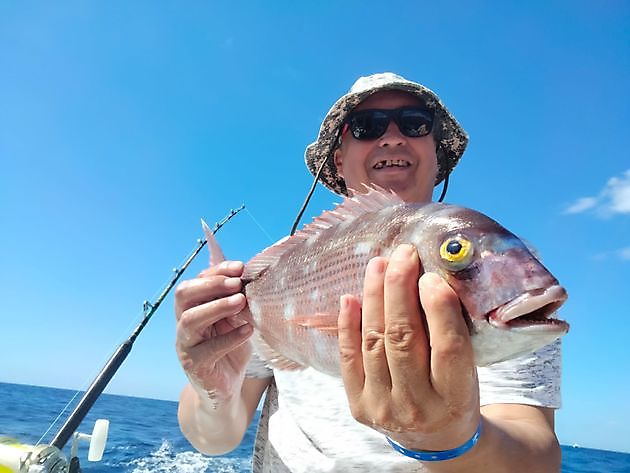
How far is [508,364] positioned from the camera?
260 centimetres

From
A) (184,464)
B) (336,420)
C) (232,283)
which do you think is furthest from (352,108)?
(184,464)

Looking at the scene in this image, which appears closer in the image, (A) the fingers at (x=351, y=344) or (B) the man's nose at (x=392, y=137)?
(A) the fingers at (x=351, y=344)

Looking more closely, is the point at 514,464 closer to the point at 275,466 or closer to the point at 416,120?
the point at 275,466

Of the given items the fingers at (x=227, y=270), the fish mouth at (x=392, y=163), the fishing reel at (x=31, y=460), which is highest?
the fish mouth at (x=392, y=163)

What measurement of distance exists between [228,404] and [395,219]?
6.71 ft

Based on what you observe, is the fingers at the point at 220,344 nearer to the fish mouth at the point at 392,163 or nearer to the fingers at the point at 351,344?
the fingers at the point at 351,344

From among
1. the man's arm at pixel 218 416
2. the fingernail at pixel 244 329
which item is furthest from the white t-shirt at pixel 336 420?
the fingernail at pixel 244 329

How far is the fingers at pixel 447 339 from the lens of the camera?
4.85ft

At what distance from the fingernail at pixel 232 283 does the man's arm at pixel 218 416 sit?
Result: 3.24 feet

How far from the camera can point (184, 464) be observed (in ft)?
42.3

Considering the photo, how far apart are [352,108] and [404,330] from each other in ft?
8.80

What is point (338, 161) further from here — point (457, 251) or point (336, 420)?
point (457, 251)

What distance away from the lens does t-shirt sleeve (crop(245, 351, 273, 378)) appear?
11.9ft

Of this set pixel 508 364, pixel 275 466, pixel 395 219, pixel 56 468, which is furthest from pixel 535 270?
pixel 56 468
